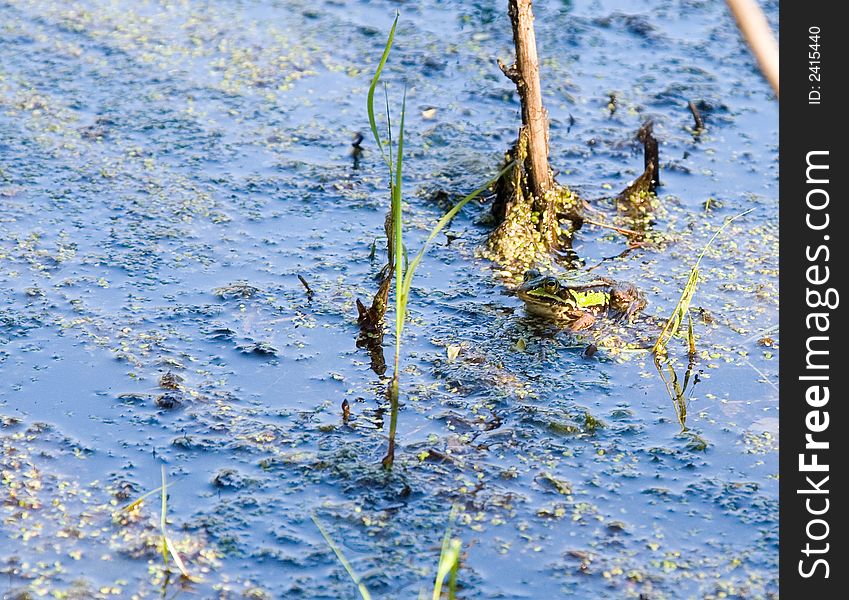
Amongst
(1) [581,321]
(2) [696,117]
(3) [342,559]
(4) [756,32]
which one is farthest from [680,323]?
(4) [756,32]

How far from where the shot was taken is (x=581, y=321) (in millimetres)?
4293

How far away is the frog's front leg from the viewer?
4293 mm

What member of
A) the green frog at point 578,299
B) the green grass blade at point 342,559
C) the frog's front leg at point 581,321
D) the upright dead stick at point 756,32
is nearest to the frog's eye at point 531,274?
the green frog at point 578,299

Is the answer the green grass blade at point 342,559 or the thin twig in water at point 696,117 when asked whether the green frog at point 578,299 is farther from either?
the thin twig in water at point 696,117

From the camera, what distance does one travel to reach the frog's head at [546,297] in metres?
4.30

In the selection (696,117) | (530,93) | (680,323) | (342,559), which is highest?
(530,93)

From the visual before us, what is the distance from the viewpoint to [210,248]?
477 centimetres

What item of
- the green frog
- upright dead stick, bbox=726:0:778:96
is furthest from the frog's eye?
upright dead stick, bbox=726:0:778:96

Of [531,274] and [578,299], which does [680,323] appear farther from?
[531,274]

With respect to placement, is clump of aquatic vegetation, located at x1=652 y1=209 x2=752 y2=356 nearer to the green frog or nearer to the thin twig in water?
the green frog
